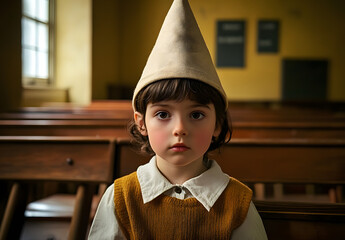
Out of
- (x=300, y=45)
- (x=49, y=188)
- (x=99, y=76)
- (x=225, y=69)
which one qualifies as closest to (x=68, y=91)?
(x=99, y=76)

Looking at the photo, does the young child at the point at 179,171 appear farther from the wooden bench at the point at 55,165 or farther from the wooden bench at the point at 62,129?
the wooden bench at the point at 62,129

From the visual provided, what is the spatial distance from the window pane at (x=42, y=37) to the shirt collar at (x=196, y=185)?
591cm

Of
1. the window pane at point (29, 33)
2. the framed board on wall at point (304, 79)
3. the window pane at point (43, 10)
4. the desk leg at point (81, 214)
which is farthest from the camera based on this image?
the framed board on wall at point (304, 79)

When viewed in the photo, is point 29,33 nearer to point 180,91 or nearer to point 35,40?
point 35,40

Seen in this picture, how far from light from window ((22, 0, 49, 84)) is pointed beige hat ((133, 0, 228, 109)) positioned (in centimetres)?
520

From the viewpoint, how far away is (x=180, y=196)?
0.87m

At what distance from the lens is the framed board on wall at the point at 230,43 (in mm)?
8320

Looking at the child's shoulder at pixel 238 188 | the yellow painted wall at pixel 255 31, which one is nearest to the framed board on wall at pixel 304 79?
the yellow painted wall at pixel 255 31

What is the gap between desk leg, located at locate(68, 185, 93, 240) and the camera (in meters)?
1.35

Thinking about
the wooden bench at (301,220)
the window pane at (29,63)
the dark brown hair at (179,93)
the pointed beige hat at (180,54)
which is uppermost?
the window pane at (29,63)

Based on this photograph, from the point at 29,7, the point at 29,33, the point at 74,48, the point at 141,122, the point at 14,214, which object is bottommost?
the point at 14,214

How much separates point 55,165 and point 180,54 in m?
0.92

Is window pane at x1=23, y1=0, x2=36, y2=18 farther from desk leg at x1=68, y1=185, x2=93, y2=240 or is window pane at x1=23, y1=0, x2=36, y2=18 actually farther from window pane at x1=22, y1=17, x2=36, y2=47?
desk leg at x1=68, y1=185, x2=93, y2=240

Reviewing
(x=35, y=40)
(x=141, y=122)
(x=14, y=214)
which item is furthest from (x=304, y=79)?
(x=141, y=122)
